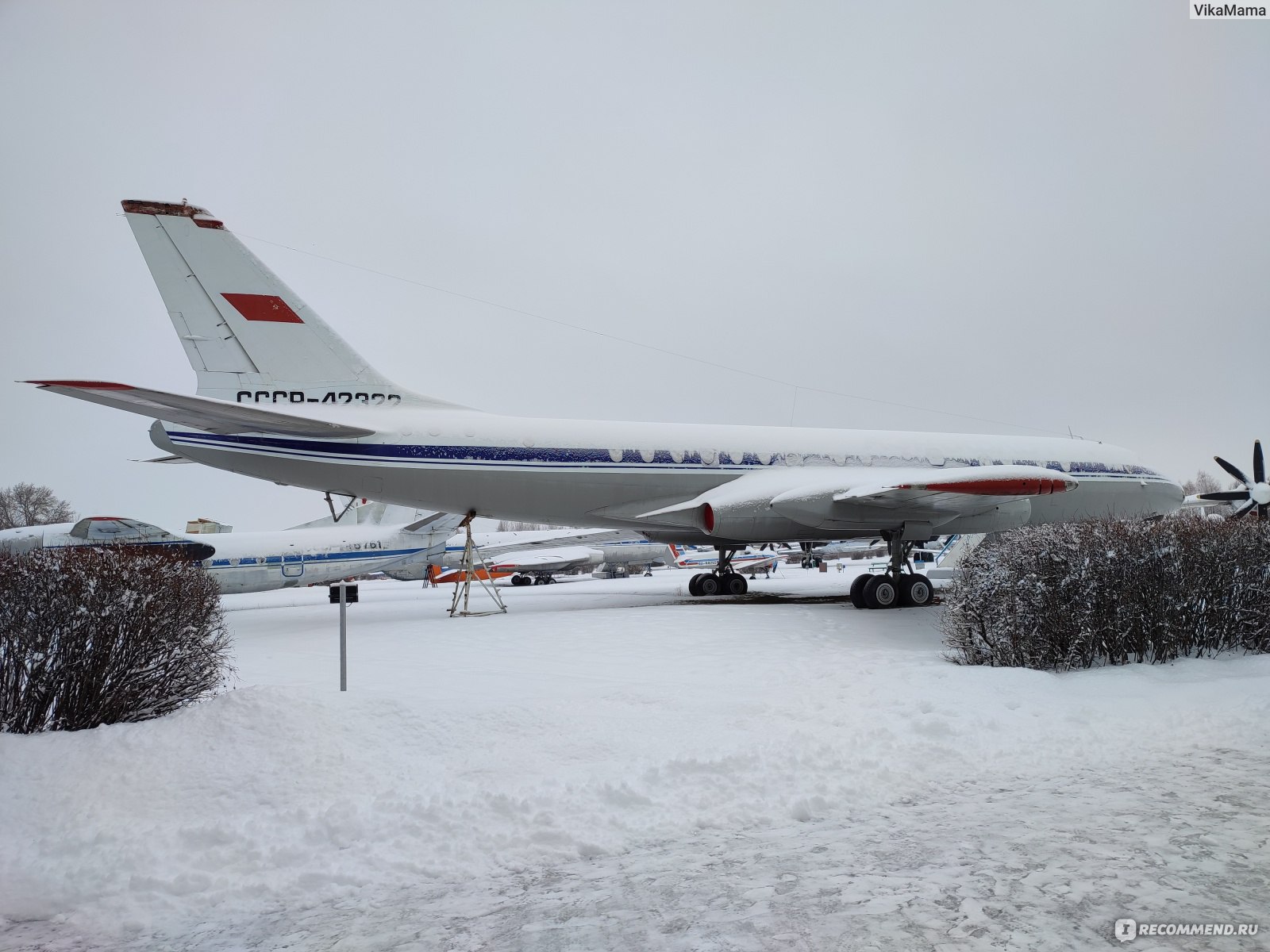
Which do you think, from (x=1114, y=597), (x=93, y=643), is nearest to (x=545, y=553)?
(x=1114, y=597)

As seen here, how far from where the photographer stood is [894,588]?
46.7 ft

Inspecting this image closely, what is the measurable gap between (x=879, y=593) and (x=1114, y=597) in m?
6.43

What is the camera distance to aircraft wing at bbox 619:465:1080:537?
12281 millimetres

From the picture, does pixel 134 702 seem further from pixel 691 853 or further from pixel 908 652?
pixel 908 652

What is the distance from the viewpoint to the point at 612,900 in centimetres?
313

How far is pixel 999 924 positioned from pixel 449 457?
11.1 metres

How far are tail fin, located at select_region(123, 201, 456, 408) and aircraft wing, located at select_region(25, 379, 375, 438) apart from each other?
71cm

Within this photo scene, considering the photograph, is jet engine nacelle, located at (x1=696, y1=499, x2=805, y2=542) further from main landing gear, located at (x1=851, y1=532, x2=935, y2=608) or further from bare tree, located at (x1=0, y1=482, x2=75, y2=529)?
bare tree, located at (x1=0, y1=482, x2=75, y2=529)

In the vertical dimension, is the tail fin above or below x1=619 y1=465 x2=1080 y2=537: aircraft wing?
above

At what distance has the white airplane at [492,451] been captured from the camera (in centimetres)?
1143

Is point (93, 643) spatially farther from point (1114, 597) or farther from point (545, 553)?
point (545, 553)

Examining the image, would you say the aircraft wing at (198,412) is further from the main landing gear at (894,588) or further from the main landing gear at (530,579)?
the main landing gear at (530,579)

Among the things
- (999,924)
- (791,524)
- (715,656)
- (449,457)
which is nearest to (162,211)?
(449,457)

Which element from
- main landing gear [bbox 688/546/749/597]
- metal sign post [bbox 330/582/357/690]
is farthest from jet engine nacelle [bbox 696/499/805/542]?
metal sign post [bbox 330/582/357/690]
